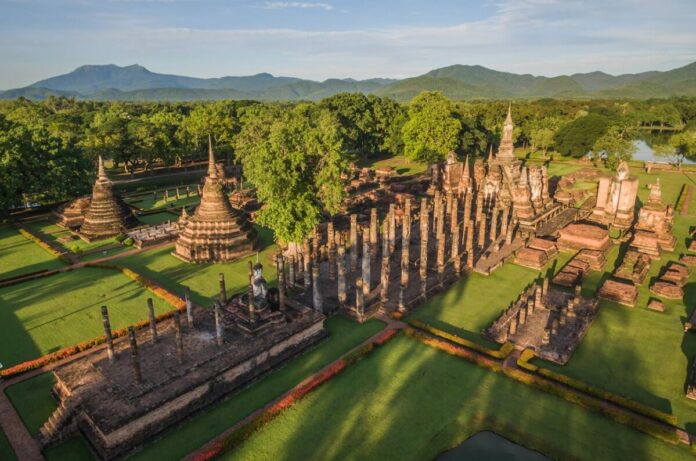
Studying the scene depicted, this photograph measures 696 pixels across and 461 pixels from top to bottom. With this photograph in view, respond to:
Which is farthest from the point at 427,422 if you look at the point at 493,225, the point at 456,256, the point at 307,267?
the point at 493,225

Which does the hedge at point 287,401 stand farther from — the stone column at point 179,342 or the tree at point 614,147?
the tree at point 614,147

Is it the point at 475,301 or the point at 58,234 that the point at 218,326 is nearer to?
the point at 475,301

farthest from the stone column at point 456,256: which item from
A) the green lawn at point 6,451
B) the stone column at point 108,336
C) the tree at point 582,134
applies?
the tree at point 582,134

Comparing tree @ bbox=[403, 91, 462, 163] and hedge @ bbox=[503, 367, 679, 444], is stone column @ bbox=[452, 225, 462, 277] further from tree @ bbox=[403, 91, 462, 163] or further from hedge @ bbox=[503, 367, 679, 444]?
tree @ bbox=[403, 91, 462, 163]

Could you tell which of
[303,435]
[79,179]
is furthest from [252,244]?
[79,179]

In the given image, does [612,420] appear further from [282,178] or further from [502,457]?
[282,178]

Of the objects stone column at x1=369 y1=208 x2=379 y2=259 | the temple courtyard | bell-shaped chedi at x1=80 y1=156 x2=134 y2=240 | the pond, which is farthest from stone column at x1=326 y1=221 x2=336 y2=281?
bell-shaped chedi at x1=80 y1=156 x2=134 y2=240

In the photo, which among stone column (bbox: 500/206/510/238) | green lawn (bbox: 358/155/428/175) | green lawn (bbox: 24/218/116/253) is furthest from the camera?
green lawn (bbox: 358/155/428/175)
